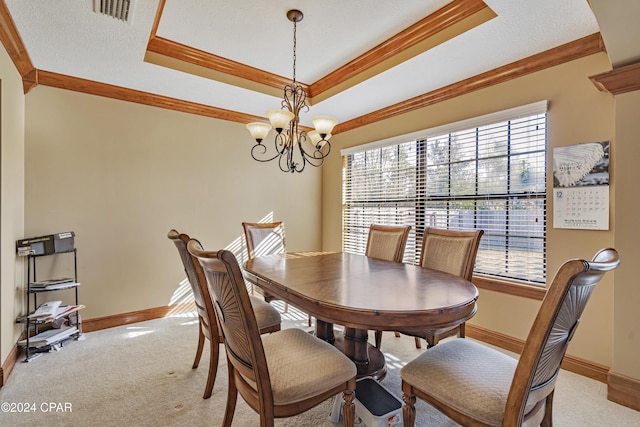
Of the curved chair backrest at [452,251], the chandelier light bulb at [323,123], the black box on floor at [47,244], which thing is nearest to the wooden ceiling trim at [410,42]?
the chandelier light bulb at [323,123]

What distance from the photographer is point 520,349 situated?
8.59 ft

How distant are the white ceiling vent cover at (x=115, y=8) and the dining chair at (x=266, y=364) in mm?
1677

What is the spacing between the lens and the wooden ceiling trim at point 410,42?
212 centimetres

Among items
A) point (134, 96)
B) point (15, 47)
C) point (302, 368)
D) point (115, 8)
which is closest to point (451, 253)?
point (302, 368)

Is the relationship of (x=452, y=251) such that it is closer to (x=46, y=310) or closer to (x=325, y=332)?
(x=325, y=332)

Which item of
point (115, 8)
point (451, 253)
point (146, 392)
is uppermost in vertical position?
point (115, 8)

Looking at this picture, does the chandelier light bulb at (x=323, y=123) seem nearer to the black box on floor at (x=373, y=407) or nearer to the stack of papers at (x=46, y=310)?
the black box on floor at (x=373, y=407)

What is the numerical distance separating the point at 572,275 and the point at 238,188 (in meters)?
3.64

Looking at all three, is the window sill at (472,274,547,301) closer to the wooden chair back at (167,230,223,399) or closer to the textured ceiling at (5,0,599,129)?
the textured ceiling at (5,0,599,129)

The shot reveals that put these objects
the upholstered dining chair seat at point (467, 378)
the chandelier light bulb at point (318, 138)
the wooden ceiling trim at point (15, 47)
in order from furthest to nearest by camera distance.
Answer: the chandelier light bulb at point (318, 138) → the wooden ceiling trim at point (15, 47) → the upholstered dining chair seat at point (467, 378)

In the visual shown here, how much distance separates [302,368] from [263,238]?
213 cm

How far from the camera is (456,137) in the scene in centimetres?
313

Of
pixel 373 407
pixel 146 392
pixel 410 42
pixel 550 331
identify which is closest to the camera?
pixel 550 331

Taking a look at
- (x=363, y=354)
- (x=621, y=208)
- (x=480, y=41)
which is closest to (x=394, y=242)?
(x=363, y=354)
